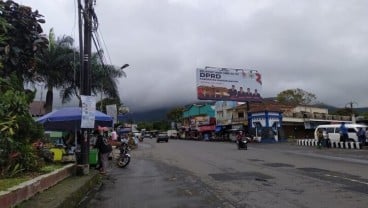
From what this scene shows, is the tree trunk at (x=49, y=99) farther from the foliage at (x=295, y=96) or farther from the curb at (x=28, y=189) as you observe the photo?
the foliage at (x=295, y=96)

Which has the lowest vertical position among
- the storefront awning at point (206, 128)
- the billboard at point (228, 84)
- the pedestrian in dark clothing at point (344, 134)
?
the pedestrian in dark clothing at point (344, 134)

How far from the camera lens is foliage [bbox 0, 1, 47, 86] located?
782 centimetres

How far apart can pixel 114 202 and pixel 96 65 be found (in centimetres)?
2766

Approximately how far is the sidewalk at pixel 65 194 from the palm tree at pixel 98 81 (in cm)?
1931

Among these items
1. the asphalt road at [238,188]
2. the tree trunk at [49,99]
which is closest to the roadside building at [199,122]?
the tree trunk at [49,99]

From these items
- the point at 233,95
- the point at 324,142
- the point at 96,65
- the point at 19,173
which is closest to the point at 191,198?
the point at 19,173

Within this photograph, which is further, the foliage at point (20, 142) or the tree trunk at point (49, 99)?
the tree trunk at point (49, 99)

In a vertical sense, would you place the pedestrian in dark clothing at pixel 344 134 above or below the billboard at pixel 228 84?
below

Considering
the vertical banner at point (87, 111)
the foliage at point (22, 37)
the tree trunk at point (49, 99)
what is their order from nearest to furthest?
the foliage at point (22, 37) < the vertical banner at point (87, 111) < the tree trunk at point (49, 99)

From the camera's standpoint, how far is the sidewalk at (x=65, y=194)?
9.77m

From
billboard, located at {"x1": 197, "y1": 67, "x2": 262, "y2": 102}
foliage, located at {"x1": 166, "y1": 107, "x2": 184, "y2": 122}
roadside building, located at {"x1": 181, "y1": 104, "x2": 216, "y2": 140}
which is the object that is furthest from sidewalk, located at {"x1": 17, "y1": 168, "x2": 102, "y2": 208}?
foliage, located at {"x1": 166, "y1": 107, "x2": 184, "y2": 122}

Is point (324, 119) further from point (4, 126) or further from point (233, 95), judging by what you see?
point (4, 126)

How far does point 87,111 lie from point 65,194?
20.5ft

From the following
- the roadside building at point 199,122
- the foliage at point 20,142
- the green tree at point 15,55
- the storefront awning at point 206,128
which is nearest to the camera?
the green tree at point 15,55
